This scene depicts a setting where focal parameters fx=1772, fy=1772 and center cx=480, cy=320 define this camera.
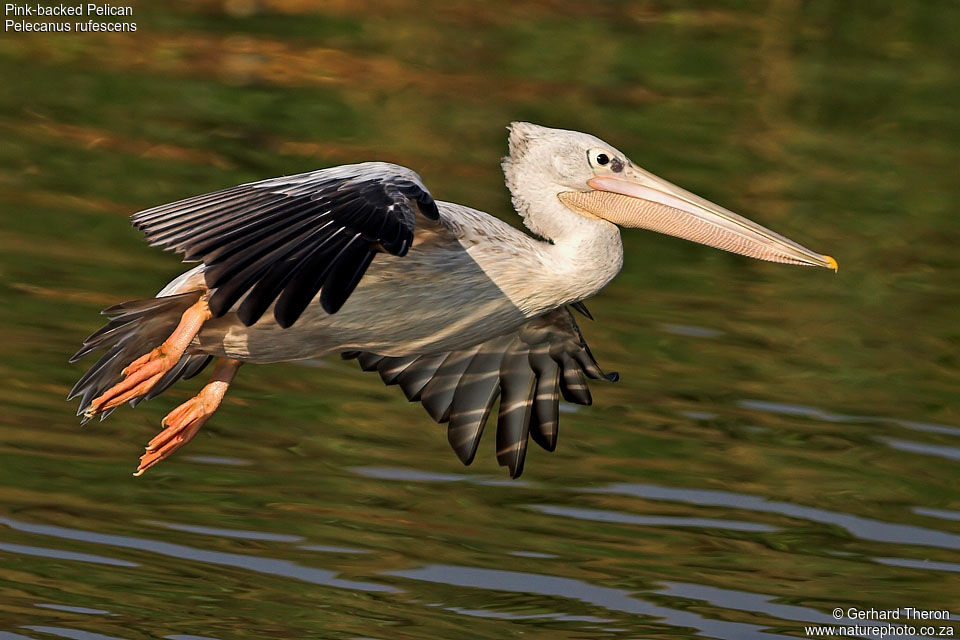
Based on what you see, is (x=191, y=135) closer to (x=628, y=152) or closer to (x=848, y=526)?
(x=628, y=152)

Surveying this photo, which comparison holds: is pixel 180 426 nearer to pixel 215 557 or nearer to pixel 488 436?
pixel 215 557

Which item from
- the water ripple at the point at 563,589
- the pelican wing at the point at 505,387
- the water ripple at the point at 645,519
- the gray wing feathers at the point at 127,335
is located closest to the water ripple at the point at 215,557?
the water ripple at the point at 563,589

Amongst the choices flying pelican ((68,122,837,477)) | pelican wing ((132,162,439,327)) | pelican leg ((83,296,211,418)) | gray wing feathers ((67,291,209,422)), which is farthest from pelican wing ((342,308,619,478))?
pelican wing ((132,162,439,327))

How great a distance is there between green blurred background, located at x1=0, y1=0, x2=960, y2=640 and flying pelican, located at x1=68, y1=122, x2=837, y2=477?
A: 85 cm

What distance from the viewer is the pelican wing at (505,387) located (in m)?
8.33

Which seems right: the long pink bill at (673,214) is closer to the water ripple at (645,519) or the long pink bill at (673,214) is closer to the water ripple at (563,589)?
the water ripple at (563,589)

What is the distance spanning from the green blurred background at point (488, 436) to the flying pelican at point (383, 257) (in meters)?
0.85

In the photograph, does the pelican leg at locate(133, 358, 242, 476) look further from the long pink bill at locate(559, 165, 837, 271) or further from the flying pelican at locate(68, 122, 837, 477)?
the long pink bill at locate(559, 165, 837, 271)

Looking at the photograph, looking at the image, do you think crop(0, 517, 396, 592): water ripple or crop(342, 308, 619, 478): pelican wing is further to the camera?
crop(342, 308, 619, 478): pelican wing

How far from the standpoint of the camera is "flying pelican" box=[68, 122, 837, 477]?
20.7 feet

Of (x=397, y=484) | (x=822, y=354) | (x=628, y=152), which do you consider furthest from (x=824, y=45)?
(x=397, y=484)

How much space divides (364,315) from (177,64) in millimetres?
9629

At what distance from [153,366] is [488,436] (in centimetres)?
324

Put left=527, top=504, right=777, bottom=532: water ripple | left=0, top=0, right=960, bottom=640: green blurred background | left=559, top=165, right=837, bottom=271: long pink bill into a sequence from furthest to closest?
left=527, top=504, right=777, bottom=532: water ripple < left=0, top=0, right=960, bottom=640: green blurred background < left=559, top=165, right=837, bottom=271: long pink bill
